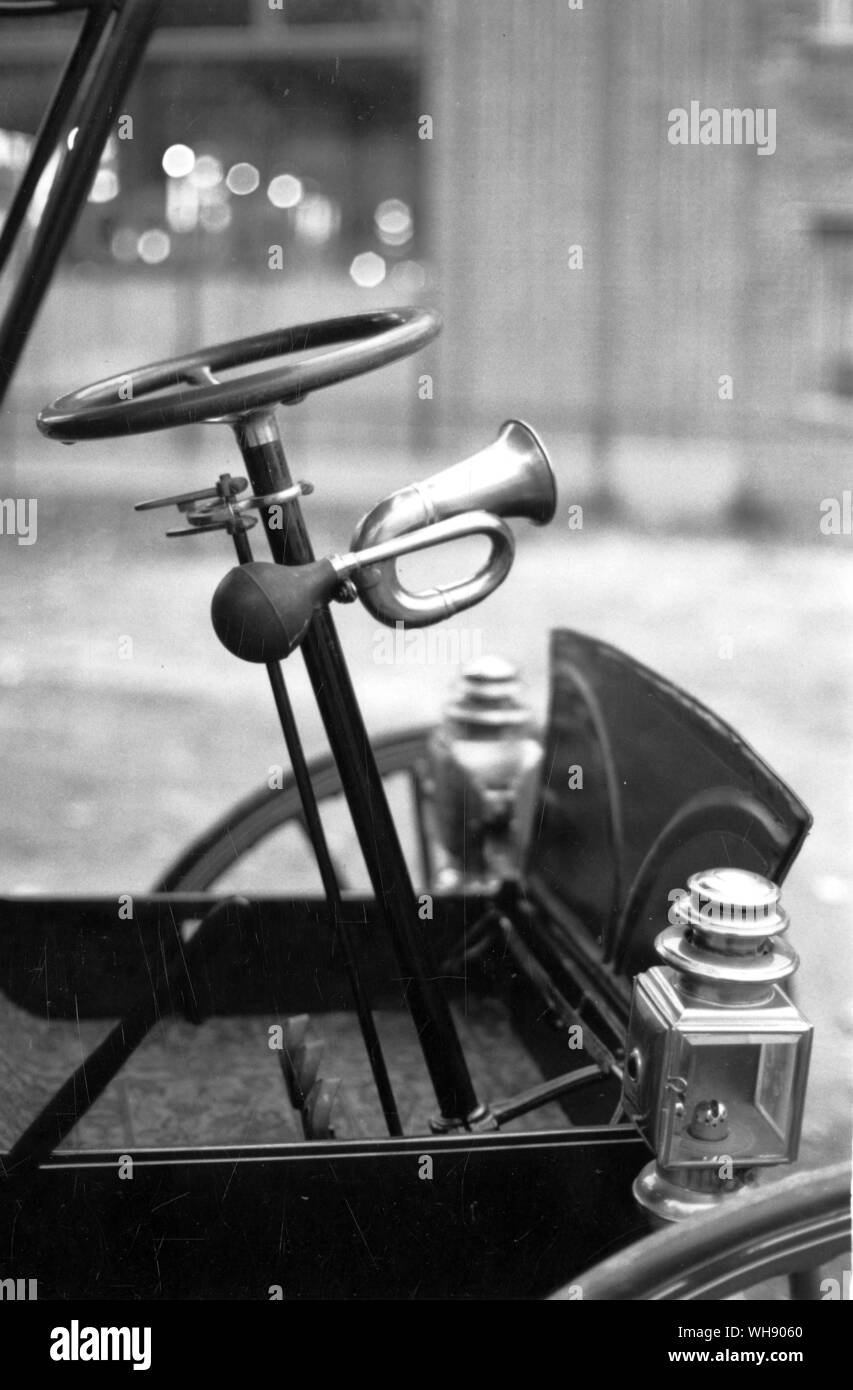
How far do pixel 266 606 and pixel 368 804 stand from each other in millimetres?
228

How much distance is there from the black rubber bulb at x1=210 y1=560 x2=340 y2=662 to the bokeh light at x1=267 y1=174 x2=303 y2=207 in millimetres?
634

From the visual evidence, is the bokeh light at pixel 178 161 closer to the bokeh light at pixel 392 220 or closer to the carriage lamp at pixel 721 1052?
the bokeh light at pixel 392 220

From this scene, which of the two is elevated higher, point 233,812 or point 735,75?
point 735,75

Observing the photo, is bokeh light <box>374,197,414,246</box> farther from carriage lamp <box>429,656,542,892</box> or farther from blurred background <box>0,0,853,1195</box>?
carriage lamp <box>429,656,542,892</box>

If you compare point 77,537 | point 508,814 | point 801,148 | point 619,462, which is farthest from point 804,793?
point 801,148

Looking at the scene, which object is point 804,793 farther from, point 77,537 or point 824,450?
point 77,537

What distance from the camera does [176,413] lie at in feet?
3.32

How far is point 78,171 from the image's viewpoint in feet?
3.92

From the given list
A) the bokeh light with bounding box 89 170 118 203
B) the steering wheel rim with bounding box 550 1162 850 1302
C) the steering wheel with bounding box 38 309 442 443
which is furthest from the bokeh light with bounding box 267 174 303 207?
the steering wheel rim with bounding box 550 1162 850 1302

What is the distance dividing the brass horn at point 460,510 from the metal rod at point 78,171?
372 mm

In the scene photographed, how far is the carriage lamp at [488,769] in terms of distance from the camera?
5.76ft

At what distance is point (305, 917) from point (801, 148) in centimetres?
586

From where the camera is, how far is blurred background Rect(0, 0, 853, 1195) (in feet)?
4.29

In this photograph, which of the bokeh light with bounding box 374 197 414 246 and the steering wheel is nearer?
the steering wheel
